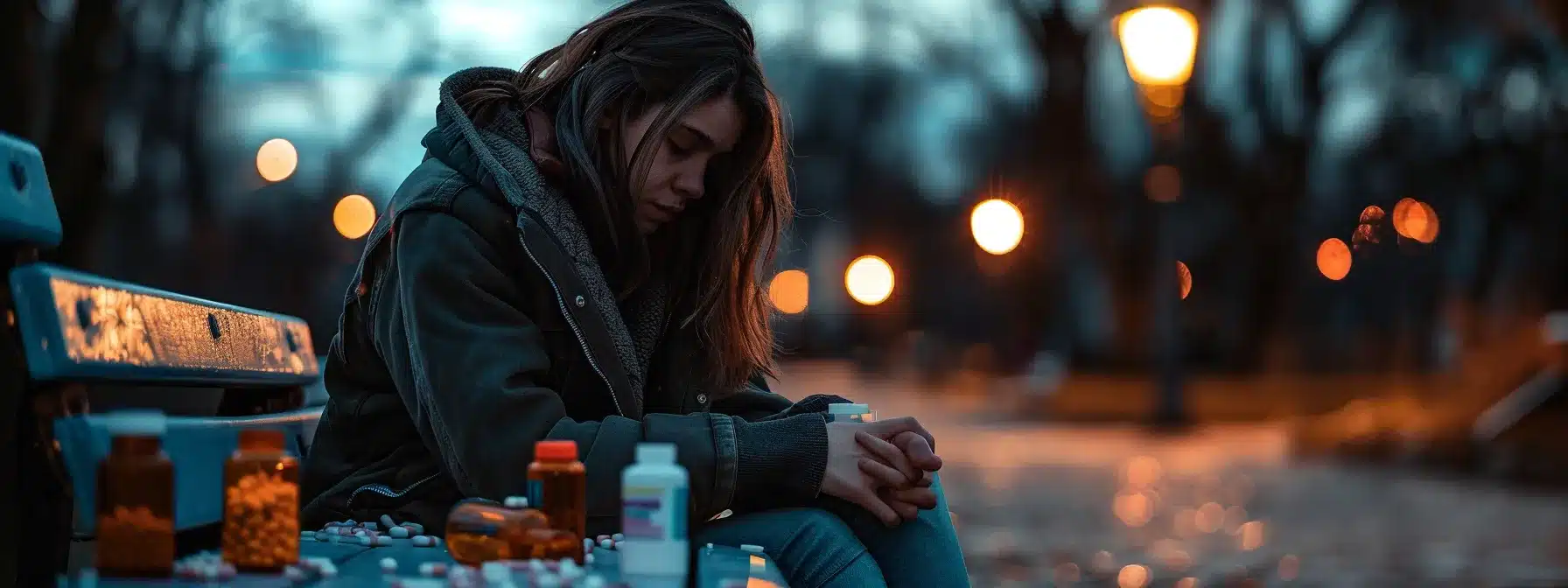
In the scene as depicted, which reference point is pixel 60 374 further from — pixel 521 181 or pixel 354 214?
pixel 354 214

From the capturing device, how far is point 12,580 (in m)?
2.45

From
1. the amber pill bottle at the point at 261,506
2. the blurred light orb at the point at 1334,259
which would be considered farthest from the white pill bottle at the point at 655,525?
the blurred light orb at the point at 1334,259

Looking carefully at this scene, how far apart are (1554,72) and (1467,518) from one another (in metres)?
14.5

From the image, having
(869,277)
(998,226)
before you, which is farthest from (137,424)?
(869,277)

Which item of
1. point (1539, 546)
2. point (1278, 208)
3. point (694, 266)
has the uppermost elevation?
point (1278, 208)

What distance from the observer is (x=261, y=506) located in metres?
2.34

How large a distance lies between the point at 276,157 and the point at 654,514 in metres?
31.0

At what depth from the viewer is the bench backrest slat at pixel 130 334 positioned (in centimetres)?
225

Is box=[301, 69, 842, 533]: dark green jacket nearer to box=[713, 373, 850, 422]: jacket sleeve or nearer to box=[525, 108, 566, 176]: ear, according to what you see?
box=[525, 108, 566, 176]: ear

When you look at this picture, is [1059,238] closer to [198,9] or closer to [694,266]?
[198,9]

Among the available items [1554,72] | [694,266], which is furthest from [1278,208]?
[694,266]

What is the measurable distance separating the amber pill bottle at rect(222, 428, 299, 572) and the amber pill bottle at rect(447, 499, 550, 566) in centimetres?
19

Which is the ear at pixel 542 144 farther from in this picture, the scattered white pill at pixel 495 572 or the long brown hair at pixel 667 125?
the scattered white pill at pixel 495 572

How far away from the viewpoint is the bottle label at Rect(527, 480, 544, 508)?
2.53 meters
